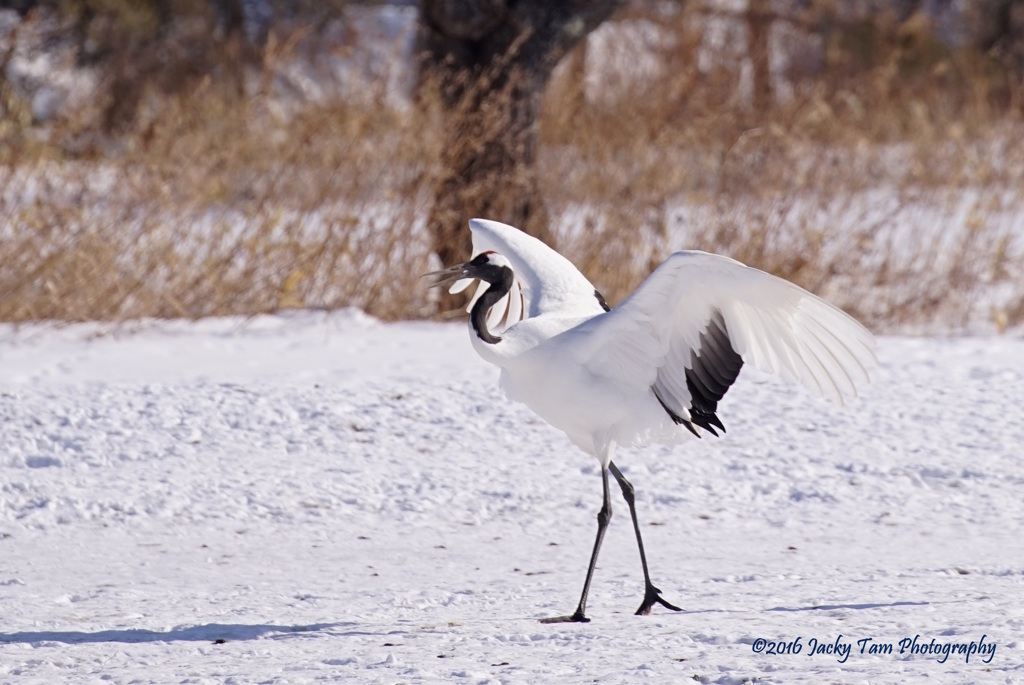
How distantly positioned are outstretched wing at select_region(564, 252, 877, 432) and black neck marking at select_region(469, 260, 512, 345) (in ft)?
0.90

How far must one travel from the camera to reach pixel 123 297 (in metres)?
8.24

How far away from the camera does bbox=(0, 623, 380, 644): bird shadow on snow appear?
404 cm

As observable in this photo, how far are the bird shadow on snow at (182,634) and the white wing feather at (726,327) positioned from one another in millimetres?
1224

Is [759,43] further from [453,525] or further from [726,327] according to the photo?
[726,327]

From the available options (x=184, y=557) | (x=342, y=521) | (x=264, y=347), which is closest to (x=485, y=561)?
(x=342, y=521)

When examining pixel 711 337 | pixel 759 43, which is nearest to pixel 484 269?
pixel 711 337

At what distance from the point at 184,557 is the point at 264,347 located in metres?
3.10

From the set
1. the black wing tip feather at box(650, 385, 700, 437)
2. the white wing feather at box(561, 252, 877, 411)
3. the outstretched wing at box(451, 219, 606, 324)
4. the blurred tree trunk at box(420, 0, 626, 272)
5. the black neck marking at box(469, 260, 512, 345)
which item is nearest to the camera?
the white wing feather at box(561, 252, 877, 411)

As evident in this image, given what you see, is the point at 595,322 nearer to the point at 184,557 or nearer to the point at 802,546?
the point at 802,546

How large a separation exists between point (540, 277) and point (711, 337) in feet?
2.78

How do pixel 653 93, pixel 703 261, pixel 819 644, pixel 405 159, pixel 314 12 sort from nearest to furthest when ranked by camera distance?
1. pixel 819 644
2. pixel 703 261
3. pixel 405 159
4. pixel 653 93
5. pixel 314 12

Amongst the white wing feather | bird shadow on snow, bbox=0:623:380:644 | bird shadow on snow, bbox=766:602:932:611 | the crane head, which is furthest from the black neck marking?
bird shadow on snow, bbox=766:602:932:611

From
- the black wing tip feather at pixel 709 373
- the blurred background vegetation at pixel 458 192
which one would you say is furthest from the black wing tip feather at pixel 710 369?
the blurred background vegetation at pixel 458 192

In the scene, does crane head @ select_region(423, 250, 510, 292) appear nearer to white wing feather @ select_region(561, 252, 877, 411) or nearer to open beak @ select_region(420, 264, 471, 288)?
open beak @ select_region(420, 264, 471, 288)
